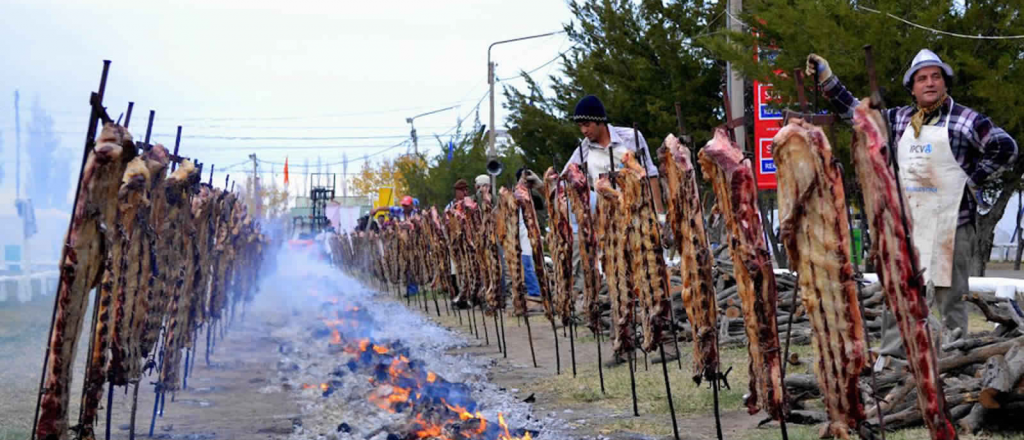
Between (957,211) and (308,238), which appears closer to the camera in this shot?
(957,211)

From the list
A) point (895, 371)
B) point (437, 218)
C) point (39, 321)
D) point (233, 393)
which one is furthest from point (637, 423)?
point (39, 321)

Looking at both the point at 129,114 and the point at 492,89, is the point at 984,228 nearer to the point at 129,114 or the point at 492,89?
the point at 129,114

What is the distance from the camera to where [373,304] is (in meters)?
26.2

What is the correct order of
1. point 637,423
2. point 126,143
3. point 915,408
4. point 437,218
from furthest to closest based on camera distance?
point 437,218 → point 637,423 → point 915,408 → point 126,143

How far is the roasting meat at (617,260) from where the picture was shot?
28.2ft

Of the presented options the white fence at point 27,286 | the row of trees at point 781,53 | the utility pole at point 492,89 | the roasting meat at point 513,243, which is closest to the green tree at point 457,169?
the utility pole at point 492,89

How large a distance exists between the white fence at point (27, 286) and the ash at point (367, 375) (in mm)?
5263

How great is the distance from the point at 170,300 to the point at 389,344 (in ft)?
17.0

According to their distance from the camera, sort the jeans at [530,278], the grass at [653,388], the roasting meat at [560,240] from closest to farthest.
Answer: the grass at [653,388] < the roasting meat at [560,240] < the jeans at [530,278]

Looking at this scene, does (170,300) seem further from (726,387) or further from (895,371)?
(895,371)

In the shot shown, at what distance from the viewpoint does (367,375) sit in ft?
39.1

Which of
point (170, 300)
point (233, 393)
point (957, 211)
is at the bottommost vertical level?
point (233, 393)

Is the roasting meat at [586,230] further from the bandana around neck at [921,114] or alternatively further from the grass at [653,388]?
the bandana around neck at [921,114]

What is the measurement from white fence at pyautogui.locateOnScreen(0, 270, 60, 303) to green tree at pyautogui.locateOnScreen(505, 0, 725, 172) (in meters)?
12.9
